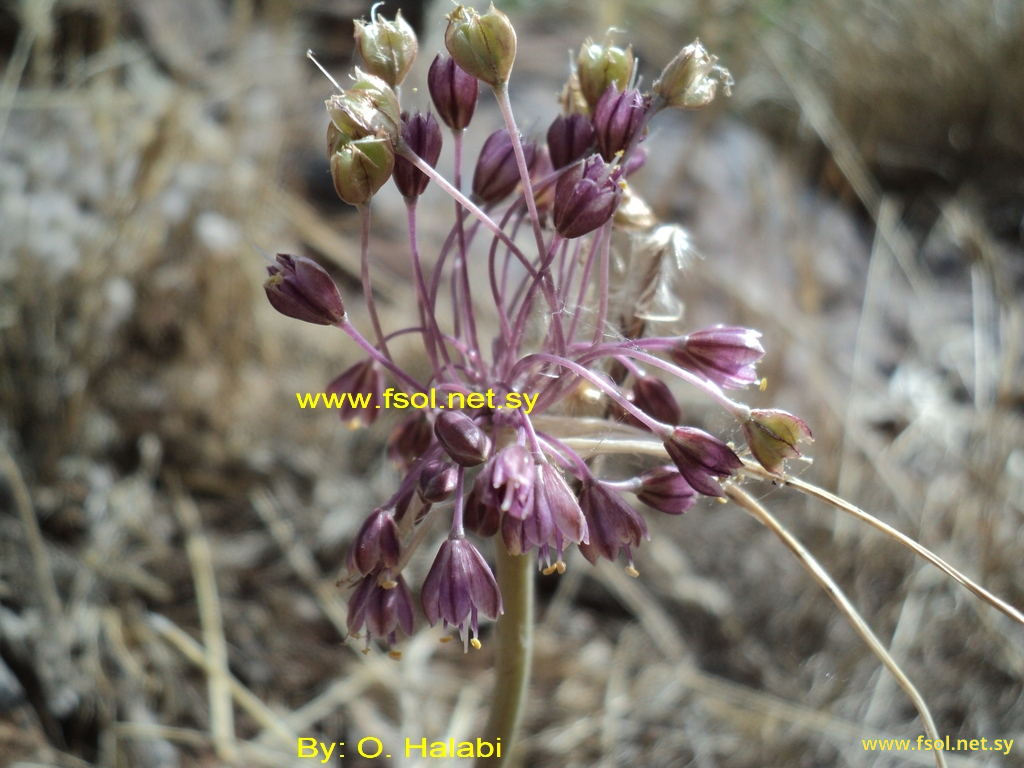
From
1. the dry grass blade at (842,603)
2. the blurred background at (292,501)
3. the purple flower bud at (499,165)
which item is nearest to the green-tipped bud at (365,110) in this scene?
the purple flower bud at (499,165)

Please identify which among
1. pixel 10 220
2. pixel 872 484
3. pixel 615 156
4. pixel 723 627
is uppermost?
pixel 615 156

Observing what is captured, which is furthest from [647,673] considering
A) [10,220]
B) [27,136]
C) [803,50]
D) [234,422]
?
[803,50]

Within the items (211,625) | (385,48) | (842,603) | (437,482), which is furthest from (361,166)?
(211,625)

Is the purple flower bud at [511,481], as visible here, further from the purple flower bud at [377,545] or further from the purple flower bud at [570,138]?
the purple flower bud at [570,138]

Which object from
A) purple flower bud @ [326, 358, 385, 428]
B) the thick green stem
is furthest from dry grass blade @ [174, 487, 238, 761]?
purple flower bud @ [326, 358, 385, 428]

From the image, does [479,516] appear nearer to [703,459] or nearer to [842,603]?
[703,459]

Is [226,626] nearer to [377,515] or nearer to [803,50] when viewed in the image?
[377,515]

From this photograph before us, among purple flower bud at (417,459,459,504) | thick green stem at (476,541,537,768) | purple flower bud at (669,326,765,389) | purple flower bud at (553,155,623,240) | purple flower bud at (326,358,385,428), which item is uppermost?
purple flower bud at (553,155,623,240)

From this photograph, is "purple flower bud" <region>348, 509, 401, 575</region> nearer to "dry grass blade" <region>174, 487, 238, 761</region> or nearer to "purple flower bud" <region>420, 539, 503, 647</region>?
"purple flower bud" <region>420, 539, 503, 647</region>
